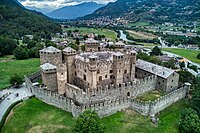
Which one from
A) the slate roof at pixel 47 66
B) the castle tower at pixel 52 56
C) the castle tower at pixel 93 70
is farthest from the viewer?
the castle tower at pixel 52 56

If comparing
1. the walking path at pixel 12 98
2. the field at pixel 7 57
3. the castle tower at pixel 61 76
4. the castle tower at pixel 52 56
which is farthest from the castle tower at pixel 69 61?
the field at pixel 7 57

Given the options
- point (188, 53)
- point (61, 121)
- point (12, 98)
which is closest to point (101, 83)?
point (61, 121)

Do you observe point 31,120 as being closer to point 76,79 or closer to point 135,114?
point 76,79

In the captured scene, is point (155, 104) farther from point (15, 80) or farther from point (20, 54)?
point (20, 54)

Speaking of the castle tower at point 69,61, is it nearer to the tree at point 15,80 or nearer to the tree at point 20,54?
the tree at point 15,80

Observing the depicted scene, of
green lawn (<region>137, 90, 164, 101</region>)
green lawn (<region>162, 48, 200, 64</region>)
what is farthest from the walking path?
green lawn (<region>162, 48, 200, 64</region>)

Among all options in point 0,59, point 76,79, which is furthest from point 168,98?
point 0,59
